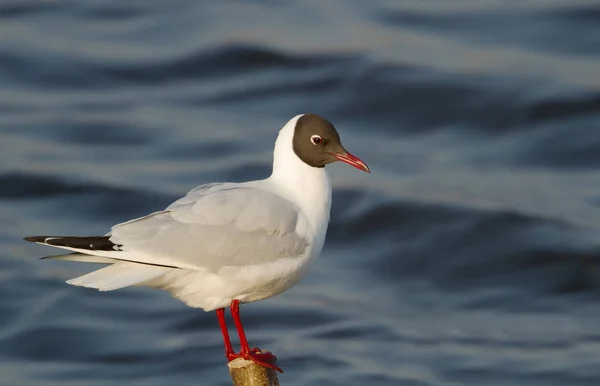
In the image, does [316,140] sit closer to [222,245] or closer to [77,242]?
[222,245]

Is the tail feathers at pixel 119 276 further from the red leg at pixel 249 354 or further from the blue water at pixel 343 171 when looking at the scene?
the blue water at pixel 343 171

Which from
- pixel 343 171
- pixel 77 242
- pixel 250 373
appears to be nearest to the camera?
pixel 77 242

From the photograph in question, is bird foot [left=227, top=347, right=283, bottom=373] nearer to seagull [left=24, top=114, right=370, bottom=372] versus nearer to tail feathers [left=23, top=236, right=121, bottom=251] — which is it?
seagull [left=24, top=114, right=370, bottom=372]

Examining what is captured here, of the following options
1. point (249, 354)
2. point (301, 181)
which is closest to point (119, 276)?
point (249, 354)

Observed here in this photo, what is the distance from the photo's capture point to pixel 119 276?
6.07 meters

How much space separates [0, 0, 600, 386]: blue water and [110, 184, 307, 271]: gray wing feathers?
4746 mm

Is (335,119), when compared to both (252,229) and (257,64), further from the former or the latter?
(252,229)

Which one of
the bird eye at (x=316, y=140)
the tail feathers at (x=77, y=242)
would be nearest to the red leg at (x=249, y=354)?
the tail feathers at (x=77, y=242)

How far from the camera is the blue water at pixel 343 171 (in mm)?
11617

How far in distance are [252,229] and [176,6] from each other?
13.1 meters

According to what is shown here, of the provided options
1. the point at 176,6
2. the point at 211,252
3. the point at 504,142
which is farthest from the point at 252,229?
the point at 176,6

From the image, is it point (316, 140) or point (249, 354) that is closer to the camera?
point (249, 354)

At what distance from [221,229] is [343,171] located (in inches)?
316

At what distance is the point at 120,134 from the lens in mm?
15719
